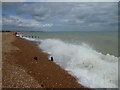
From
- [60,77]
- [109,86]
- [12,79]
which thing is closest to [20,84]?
[12,79]

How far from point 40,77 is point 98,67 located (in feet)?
26.5

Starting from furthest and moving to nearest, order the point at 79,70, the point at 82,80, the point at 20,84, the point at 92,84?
the point at 79,70 → the point at 82,80 → the point at 92,84 → the point at 20,84

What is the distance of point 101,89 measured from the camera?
50.0 feet

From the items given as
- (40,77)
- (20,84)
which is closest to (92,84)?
(40,77)

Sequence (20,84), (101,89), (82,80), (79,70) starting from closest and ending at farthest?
(20,84)
(101,89)
(82,80)
(79,70)

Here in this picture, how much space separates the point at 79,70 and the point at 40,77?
17.3ft

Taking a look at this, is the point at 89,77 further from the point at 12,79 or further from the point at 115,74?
the point at 12,79

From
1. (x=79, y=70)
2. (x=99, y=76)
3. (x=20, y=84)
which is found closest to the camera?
(x=20, y=84)

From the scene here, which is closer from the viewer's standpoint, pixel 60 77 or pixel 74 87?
pixel 74 87

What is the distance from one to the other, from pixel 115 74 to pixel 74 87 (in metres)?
5.88

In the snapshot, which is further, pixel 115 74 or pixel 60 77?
pixel 115 74

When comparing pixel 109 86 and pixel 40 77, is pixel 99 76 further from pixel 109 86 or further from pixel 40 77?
pixel 40 77

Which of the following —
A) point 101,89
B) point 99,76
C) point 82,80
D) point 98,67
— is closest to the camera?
point 101,89

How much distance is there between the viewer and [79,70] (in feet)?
68.2
